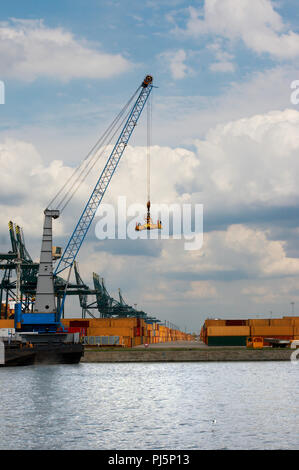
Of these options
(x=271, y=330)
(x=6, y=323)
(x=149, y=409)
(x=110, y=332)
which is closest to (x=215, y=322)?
(x=271, y=330)

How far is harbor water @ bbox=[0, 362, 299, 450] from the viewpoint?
33.8 meters

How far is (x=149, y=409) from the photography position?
1832 inches

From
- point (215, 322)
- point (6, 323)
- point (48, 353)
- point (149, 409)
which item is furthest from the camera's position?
point (215, 322)

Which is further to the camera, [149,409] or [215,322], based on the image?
[215,322]

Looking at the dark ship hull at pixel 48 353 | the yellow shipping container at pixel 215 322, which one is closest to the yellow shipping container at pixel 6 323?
the dark ship hull at pixel 48 353

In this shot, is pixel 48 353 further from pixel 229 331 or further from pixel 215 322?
pixel 215 322

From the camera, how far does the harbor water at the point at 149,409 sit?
33.8m

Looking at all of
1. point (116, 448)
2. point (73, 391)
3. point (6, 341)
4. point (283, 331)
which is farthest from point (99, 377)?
point (283, 331)

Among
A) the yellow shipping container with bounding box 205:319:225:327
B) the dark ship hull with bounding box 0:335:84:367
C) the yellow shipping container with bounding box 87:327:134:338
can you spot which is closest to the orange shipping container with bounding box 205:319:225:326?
the yellow shipping container with bounding box 205:319:225:327

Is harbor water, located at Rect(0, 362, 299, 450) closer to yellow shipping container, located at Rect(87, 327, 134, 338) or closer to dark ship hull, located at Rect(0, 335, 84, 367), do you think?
dark ship hull, located at Rect(0, 335, 84, 367)

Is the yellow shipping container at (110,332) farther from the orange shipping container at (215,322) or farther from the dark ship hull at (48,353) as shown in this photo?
the dark ship hull at (48,353)

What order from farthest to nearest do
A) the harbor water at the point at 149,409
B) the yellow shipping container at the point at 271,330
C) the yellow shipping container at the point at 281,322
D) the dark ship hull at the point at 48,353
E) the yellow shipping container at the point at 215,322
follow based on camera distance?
the yellow shipping container at the point at 215,322 → the yellow shipping container at the point at 281,322 → the yellow shipping container at the point at 271,330 → the dark ship hull at the point at 48,353 → the harbor water at the point at 149,409

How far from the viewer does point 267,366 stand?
89.1 m
